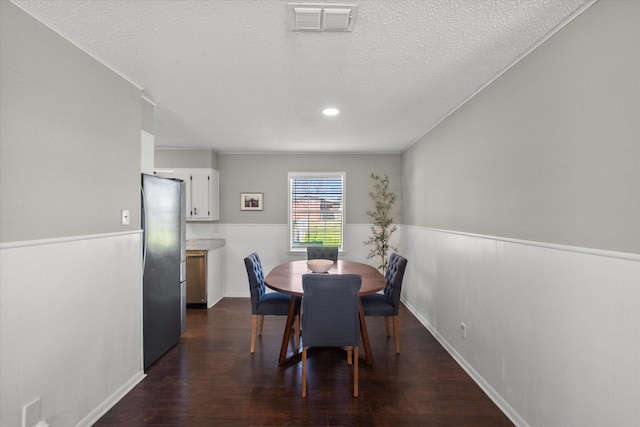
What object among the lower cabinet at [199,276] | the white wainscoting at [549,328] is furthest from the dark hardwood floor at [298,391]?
the lower cabinet at [199,276]

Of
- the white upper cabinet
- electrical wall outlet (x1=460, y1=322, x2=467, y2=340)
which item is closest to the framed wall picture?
the white upper cabinet

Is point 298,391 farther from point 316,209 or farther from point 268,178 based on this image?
point 268,178

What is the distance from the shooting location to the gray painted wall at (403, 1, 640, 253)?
4.64ft

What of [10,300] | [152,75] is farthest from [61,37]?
[10,300]

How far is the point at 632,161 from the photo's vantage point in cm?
138

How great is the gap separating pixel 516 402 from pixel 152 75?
355cm

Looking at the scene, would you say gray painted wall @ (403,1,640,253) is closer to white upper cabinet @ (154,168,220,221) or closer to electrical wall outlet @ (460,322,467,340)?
electrical wall outlet @ (460,322,467,340)

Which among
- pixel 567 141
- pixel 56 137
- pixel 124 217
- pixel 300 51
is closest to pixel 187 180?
pixel 124 217

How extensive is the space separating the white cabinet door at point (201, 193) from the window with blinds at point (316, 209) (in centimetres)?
138

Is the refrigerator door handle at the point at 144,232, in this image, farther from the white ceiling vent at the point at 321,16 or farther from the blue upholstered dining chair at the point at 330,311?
the white ceiling vent at the point at 321,16

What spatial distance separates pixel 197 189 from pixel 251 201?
90 cm

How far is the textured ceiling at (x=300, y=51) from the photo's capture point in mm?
1678

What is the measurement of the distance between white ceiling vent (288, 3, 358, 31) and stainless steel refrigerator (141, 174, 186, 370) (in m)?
1.96

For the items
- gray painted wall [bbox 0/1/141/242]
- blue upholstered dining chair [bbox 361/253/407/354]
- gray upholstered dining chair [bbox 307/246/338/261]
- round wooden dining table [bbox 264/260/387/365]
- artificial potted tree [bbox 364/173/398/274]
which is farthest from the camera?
artificial potted tree [bbox 364/173/398/274]
